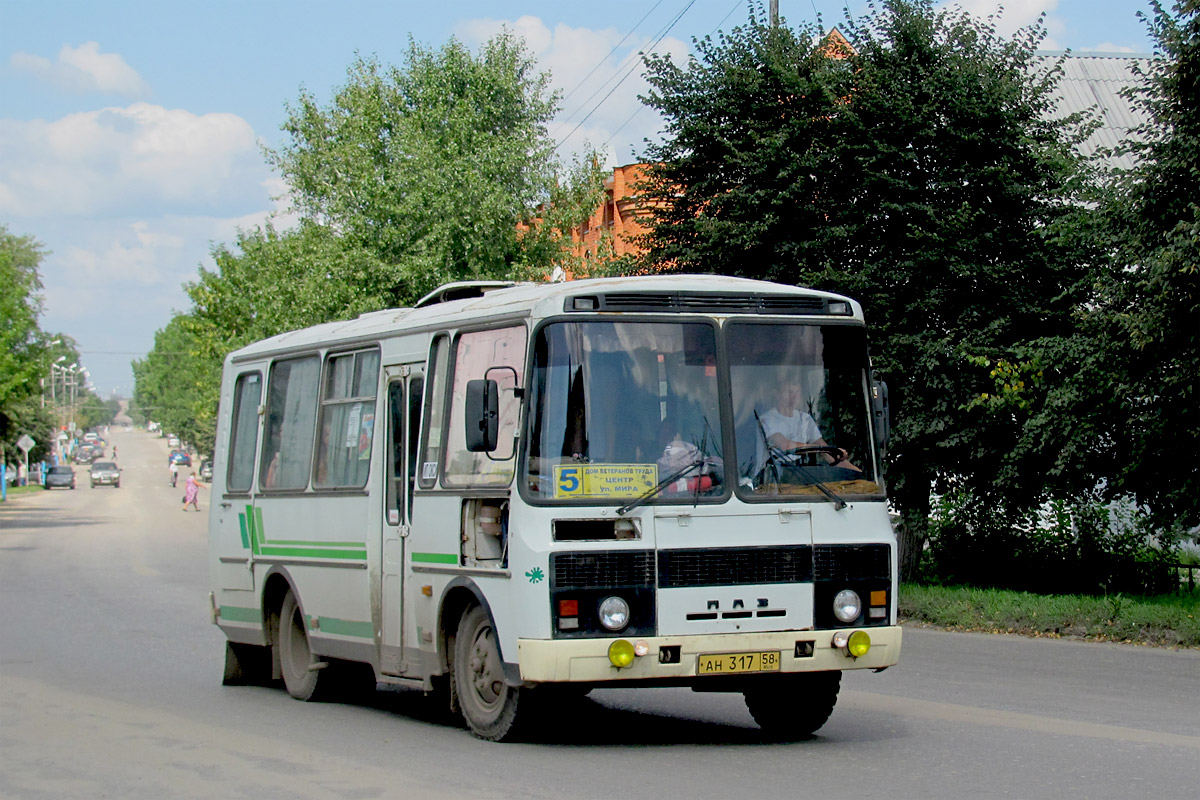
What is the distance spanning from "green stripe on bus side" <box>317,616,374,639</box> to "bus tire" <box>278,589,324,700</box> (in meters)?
0.58

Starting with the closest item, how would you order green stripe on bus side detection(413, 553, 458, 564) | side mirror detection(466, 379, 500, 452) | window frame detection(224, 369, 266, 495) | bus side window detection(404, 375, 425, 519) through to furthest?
side mirror detection(466, 379, 500, 452) → green stripe on bus side detection(413, 553, 458, 564) → bus side window detection(404, 375, 425, 519) → window frame detection(224, 369, 266, 495)

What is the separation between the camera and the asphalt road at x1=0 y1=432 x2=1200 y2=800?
8.19m

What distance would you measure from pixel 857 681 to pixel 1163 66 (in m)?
7.63

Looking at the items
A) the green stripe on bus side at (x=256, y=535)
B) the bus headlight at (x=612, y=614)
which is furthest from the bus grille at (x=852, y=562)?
the green stripe on bus side at (x=256, y=535)

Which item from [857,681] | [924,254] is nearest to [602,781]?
[857,681]

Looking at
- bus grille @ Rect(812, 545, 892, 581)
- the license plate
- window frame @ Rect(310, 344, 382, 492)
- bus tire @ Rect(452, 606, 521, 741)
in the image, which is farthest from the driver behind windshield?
window frame @ Rect(310, 344, 382, 492)

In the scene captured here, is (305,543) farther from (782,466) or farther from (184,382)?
(184,382)

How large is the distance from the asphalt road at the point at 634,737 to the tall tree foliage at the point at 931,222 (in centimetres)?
365

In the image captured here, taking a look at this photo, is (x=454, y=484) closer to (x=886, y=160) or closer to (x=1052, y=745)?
(x=1052, y=745)

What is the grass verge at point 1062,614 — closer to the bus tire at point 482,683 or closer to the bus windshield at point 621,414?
the bus windshield at point 621,414

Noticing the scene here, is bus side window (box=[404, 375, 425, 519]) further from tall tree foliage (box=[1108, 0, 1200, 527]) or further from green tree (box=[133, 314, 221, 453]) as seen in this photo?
green tree (box=[133, 314, 221, 453])

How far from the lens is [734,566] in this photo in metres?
9.15

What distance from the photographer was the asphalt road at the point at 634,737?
8.19 metres

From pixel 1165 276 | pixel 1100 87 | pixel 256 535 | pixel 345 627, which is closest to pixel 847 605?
pixel 345 627
